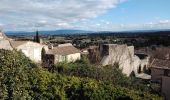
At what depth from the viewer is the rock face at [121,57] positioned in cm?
3619

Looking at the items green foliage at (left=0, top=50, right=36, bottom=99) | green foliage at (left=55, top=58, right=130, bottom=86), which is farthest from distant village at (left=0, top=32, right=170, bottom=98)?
green foliage at (left=0, top=50, right=36, bottom=99)

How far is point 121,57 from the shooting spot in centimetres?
3850

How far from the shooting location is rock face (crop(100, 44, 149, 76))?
36.2 meters

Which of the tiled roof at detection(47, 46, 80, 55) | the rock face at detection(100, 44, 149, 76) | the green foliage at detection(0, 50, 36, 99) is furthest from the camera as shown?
the tiled roof at detection(47, 46, 80, 55)

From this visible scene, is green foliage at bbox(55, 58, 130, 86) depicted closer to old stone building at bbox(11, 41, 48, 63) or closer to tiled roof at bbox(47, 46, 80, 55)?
old stone building at bbox(11, 41, 48, 63)

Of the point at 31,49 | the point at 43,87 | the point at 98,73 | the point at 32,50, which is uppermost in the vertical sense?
the point at 43,87

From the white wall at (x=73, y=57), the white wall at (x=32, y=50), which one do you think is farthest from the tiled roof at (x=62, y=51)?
the white wall at (x=32, y=50)

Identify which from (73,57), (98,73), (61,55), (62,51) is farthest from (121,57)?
(98,73)

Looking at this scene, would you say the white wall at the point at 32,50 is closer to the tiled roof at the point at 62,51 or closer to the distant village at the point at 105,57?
the distant village at the point at 105,57

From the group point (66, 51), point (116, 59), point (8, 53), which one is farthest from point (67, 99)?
point (66, 51)

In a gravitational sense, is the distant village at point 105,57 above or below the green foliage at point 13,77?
below

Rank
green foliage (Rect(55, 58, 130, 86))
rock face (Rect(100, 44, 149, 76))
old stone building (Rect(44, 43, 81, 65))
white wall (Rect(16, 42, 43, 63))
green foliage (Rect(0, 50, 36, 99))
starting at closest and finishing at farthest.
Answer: green foliage (Rect(0, 50, 36, 99)), green foliage (Rect(55, 58, 130, 86)), rock face (Rect(100, 44, 149, 76)), old stone building (Rect(44, 43, 81, 65)), white wall (Rect(16, 42, 43, 63))

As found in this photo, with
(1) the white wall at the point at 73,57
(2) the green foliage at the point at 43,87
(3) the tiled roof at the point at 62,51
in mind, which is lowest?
(1) the white wall at the point at 73,57

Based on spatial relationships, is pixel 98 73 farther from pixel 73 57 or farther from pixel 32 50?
pixel 73 57
